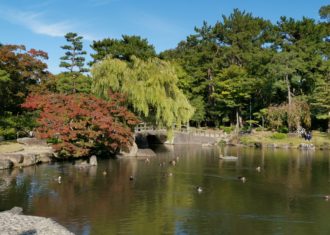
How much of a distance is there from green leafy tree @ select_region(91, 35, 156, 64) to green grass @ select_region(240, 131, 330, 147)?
16.8 metres

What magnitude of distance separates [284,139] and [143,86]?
22.8 metres

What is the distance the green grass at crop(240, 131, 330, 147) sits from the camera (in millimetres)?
51263

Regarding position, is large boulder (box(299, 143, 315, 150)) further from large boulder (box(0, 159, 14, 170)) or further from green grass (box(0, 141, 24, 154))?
large boulder (box(0, 159, 14, 170))

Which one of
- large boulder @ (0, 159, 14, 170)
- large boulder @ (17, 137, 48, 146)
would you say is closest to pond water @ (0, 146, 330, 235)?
large boulder @ (0, 159, 14, 170)

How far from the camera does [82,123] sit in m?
34.2

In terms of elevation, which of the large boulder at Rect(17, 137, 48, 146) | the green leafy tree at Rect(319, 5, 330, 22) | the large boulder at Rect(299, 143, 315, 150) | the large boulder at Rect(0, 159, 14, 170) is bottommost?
the large boulder at Rect(0, 159, 14, 170)

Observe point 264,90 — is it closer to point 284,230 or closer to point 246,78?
point 246,78

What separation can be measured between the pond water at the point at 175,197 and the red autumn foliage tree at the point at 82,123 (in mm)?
2156

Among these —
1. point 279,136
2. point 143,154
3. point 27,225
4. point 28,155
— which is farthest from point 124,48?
point 27,225

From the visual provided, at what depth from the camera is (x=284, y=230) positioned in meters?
16.3

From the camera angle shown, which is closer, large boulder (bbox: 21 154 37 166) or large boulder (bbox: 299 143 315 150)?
large boulder (bbox: 21 154 37 166)

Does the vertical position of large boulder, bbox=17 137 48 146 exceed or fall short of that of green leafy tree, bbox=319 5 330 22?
it falls short

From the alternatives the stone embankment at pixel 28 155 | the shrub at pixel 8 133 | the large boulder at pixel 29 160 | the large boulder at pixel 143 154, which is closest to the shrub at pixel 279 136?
the large boulder at pixel 143 154

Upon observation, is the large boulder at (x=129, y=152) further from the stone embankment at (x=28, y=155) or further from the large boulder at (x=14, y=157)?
the large boulder at (x=14, y=157)
